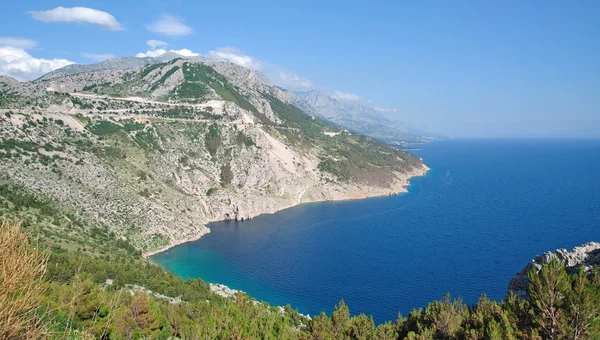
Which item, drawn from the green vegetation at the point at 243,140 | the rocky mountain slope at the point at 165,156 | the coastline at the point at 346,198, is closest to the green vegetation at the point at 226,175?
the rocky mountain slope at the point at 165,156

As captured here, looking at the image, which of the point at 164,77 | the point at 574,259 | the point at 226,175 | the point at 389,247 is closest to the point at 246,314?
the point at 574,259

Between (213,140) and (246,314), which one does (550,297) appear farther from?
(213,140)

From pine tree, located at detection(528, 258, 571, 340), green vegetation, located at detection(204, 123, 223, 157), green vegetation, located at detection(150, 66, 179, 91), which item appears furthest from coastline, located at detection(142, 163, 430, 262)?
green vegetation, located at detection(150, 66, 179, 91)

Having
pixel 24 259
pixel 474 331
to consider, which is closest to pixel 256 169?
pixel 474 331

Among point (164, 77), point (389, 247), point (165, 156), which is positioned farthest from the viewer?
point (164, 77)

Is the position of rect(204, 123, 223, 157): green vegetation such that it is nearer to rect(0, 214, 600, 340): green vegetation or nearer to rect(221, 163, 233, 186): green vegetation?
rect(221, 163, 233, 186): green vegetation
